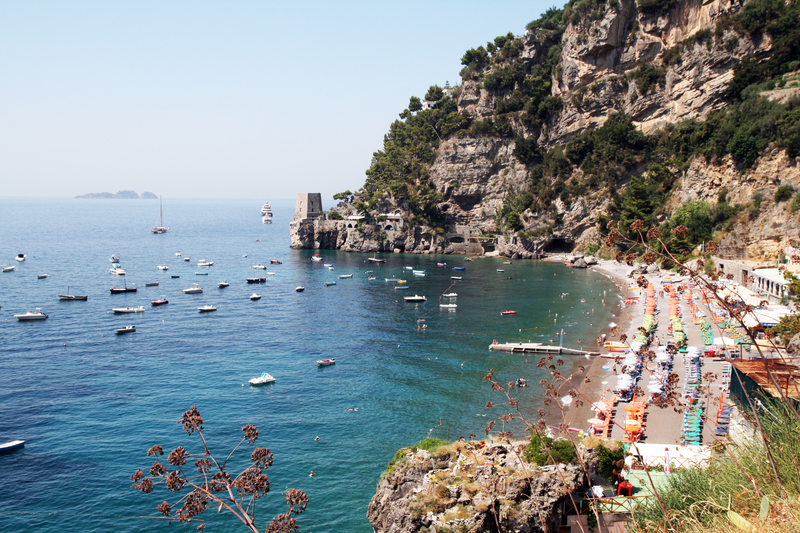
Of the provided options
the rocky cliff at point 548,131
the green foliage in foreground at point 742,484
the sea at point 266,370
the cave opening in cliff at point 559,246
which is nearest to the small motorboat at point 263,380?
the sea at point 266,370

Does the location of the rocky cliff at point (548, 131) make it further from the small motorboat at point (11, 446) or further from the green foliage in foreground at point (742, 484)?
the small motorboat at point (11, 446)

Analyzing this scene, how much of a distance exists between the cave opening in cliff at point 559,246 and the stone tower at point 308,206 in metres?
Answer: 44.2

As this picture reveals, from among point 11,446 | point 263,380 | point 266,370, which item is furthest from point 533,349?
point 11,446

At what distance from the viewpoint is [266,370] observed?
37.6 meters

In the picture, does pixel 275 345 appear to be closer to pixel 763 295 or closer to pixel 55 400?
pixel 55 400

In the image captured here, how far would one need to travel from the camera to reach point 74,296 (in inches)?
2343

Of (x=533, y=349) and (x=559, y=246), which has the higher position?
(x=559, y=246)

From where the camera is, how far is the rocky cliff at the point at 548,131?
72938mm

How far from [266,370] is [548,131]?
72424 millimetres

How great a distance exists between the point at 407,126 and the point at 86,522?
98043 mm

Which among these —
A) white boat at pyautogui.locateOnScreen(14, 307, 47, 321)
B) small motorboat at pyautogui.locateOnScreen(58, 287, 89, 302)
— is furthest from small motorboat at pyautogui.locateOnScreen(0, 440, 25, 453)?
small motorboat at pyautogui.locateOnScreen(58, 287, 89, 302)

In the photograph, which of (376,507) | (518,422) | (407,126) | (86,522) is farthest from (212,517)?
(407,126)

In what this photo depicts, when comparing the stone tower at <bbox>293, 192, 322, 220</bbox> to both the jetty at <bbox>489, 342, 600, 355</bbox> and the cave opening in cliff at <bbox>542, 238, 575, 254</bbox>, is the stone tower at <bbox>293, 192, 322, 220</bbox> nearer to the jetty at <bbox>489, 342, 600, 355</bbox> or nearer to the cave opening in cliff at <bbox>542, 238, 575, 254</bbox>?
the cave opening in cliff at <bbox>542, 238, 575, 254</bbox>

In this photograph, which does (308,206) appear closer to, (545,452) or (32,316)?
(32,316)
